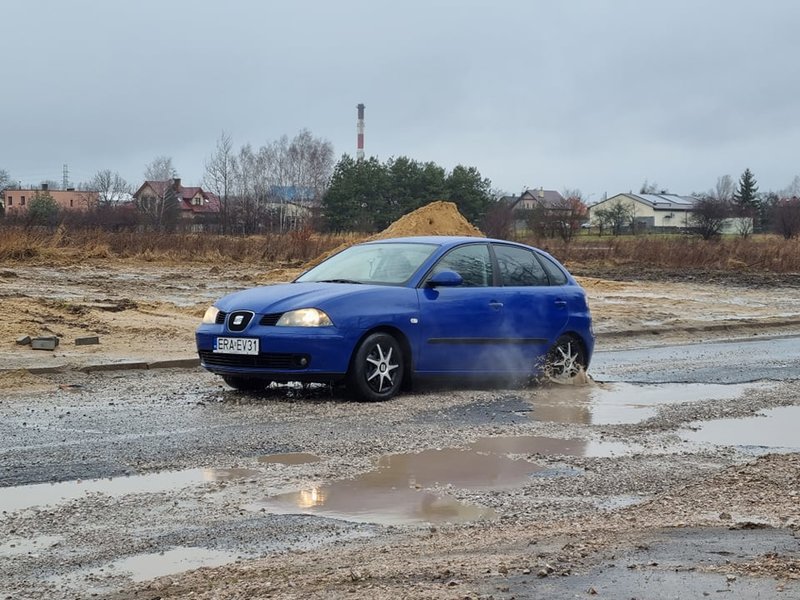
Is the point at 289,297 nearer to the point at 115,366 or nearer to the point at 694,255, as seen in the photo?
the point at 115,366

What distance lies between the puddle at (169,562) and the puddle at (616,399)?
16.1 feet

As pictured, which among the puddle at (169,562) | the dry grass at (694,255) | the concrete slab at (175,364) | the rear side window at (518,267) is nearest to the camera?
the puddle at (169,562)

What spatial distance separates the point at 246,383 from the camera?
1105cm

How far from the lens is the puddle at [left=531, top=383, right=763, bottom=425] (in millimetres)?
9992

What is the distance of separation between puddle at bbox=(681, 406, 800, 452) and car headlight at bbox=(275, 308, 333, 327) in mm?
3238

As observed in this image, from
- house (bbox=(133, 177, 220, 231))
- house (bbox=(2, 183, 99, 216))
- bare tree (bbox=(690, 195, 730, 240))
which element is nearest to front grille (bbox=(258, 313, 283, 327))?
house (bbox=(133, 177, 220, 231))

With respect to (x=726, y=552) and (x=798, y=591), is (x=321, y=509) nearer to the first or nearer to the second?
(x=726, y=552)

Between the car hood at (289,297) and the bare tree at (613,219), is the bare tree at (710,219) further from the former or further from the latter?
the car hood at (289,297)

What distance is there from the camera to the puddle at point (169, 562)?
5.05m

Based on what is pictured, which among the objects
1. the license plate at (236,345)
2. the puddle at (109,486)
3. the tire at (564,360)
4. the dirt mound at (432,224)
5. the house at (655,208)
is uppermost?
the house at (655,208)

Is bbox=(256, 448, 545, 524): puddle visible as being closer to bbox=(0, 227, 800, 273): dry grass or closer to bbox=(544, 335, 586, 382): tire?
bbox=(544, 335, 586, 382): tire

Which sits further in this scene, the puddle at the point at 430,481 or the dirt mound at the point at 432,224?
the dirt mound at the point at 432,224

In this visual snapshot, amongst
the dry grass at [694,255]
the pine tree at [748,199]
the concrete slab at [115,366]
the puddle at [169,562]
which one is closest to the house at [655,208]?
the pine tree at [748,199]

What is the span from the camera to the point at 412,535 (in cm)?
574
